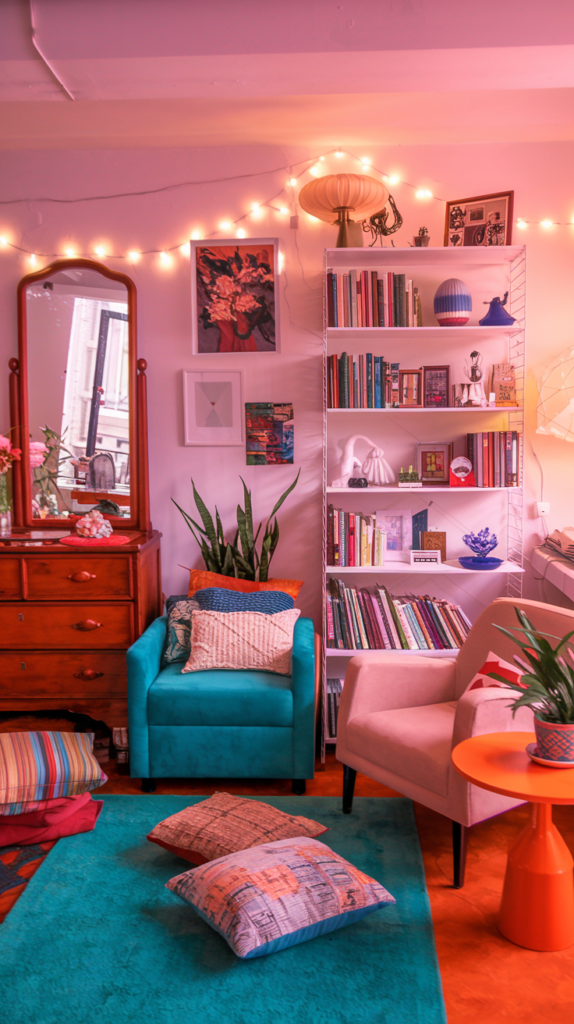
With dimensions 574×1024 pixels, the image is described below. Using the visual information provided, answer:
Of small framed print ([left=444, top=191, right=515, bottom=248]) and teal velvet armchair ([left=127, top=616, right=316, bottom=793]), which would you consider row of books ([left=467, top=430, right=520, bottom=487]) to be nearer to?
small framed print ([left=444, top=191, right=515, bottom=248])

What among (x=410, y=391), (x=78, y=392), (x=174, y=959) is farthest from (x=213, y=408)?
(x=174, y=959)

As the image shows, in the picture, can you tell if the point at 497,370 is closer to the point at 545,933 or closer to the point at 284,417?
the point at 284,417

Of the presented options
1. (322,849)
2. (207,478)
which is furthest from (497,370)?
(322,849)

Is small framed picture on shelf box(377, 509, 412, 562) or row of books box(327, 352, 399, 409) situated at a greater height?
row of books box(327, 352, 399, 409)

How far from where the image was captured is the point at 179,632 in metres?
3.13

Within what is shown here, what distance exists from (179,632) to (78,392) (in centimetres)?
135

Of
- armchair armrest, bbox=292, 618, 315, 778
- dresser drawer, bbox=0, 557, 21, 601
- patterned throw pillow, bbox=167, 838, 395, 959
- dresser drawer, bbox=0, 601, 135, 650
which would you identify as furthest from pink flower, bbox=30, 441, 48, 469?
patterned throw pillow, bbox=167, 838, 395, 959

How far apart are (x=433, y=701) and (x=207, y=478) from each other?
1600 mm

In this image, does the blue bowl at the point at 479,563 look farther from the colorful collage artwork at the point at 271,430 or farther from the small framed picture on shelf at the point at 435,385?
the colorful collage artwork at the point at 271,430

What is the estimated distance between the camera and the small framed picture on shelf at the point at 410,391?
3.31 m

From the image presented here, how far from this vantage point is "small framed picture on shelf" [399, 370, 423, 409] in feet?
10.9

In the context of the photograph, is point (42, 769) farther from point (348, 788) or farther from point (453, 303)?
point (453, 303)

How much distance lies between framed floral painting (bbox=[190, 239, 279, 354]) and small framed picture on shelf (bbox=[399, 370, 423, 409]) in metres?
0.67

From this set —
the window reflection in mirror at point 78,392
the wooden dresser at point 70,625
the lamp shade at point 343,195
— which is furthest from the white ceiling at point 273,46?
the wooden dresser at point 70,625
